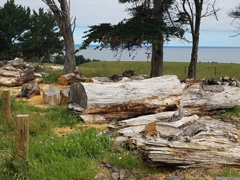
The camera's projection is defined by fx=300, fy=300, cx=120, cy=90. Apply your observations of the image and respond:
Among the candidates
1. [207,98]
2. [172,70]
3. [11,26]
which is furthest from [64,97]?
[11,26]

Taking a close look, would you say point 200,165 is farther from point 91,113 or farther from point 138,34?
point 138,34

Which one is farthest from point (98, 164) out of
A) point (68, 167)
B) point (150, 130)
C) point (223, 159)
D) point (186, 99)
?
point (186, 99)

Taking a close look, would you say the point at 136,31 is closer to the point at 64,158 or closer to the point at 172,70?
the point at 64,158

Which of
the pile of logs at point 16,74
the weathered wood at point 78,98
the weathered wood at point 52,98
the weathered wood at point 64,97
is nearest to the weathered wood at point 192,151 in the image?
the weathered wood at point 78,98

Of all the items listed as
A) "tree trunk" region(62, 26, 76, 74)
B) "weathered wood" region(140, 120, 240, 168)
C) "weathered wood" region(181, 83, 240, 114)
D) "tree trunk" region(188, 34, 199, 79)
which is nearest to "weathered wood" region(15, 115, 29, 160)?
"weathered wood" region(140, 120, 240, 168)

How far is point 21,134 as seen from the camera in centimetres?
424

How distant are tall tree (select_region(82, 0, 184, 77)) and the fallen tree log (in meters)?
5.60

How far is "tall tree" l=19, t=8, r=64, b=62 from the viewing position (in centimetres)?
3699

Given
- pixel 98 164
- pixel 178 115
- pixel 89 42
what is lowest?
pixel 98 164

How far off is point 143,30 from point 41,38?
30.2 m

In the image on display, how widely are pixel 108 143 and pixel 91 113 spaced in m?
2.74

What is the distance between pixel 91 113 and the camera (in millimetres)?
8453

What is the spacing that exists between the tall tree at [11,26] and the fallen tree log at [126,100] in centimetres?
2574

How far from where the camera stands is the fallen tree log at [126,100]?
27.5 ft
